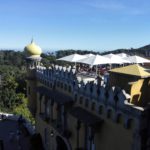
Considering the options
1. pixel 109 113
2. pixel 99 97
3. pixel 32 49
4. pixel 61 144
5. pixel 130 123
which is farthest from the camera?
pixel 32 49

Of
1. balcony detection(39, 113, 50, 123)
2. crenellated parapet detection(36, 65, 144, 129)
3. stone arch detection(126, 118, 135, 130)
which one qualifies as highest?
crenellated parapet detection(36, 65, 144, 129)

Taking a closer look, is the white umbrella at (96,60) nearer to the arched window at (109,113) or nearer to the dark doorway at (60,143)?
the dark doorway at (60,143)

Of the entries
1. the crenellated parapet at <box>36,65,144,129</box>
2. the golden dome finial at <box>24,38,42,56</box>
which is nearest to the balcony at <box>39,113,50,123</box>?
the crenellated parapet at <box>36,65,144,129</box>

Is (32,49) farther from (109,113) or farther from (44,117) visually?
(109,113)

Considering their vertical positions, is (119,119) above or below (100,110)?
below

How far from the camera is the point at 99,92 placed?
1564 centimetres

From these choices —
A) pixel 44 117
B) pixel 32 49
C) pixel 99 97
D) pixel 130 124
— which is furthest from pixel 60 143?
pixel 130 124

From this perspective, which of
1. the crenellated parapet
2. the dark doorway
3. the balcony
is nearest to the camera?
the crenellated parapet

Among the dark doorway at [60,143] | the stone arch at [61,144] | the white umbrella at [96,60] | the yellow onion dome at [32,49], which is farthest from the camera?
the white umbrella at [96,60]

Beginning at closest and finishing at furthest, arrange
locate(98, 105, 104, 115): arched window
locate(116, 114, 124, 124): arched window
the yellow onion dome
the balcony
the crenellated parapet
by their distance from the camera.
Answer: the crenellated parapet → locate(116, 114, 124, 124): arched window → locate(98, 105, 104, 115): arched window → the balcony → the yellow onion dome

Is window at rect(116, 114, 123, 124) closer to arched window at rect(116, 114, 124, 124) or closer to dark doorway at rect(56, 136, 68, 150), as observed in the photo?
arched window at rect(116, 114, 124, 124)

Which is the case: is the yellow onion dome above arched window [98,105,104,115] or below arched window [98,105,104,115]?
above

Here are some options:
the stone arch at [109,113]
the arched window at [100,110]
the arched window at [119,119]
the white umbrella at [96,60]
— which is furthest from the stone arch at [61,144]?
the white umbrella at [96,60]

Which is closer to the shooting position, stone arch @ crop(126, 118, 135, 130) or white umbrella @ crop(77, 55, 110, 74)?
stone arch @ crop(126, 118, 135, 130)
